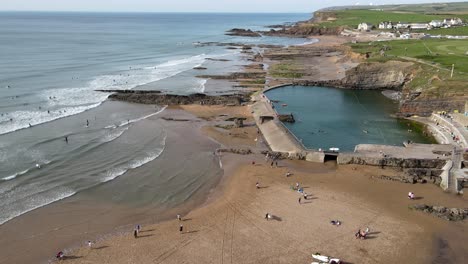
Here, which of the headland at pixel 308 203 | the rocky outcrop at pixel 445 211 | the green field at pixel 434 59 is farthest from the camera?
the green field at pixel 434 59

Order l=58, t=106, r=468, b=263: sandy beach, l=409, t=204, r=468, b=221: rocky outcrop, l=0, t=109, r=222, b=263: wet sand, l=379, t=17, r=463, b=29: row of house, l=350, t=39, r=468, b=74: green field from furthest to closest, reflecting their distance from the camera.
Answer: l=379, t=17, r=463, b=29: row of house < l=350, t=39, r=468, b=74: green field < l=409, t=204, r=468, b=221: rocky outcrop < l=0, t=109, r=222, b=263: wet sand < l=58, t=106, r=468, b=263: sandy beach

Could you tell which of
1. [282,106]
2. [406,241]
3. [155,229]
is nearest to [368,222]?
[406,241]

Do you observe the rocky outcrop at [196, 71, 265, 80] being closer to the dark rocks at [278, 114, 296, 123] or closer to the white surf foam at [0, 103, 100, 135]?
the dark rocks at [278, 114, 296, 123]

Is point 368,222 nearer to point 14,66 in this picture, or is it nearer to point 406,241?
point 406,241

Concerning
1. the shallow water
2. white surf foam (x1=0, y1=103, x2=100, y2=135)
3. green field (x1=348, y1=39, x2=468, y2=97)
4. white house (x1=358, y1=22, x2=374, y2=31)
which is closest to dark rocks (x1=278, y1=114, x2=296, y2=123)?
the shallow water

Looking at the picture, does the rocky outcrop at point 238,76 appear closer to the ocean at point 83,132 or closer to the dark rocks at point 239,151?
the ocean at point 83,132

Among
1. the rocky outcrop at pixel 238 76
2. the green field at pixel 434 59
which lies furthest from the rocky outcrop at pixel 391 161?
the rocky outcrop at pixel 238 76
